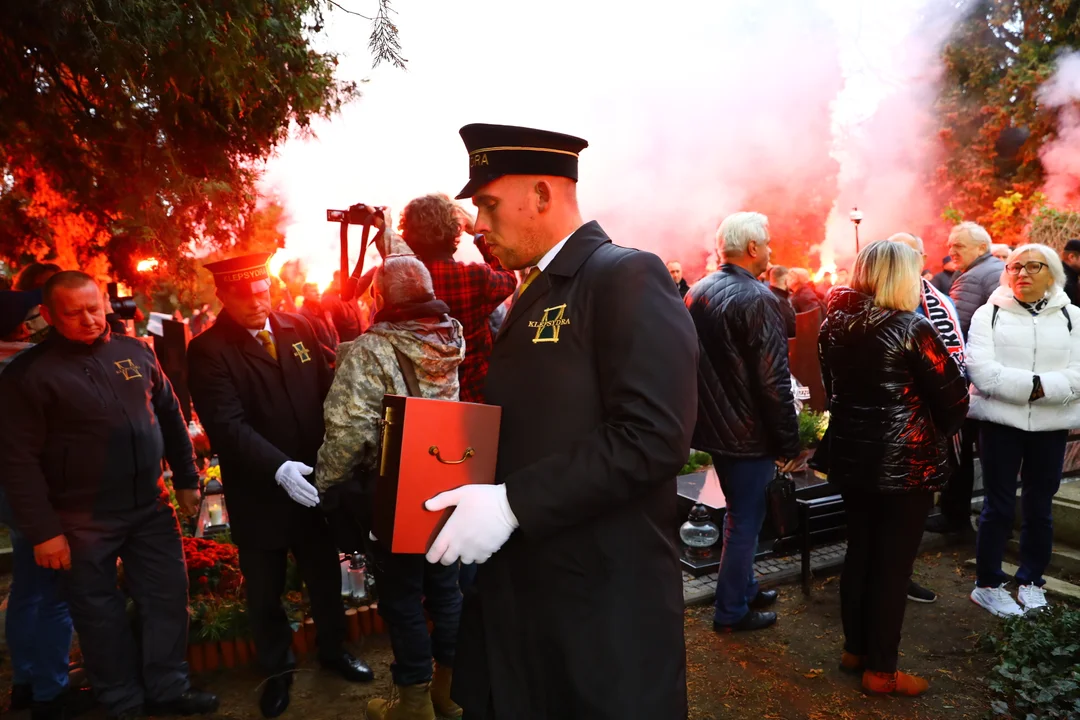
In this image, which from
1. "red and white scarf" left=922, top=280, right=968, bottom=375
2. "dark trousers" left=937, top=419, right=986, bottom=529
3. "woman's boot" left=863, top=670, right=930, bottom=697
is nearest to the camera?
"woman's boot" left=863, top=670, right=930, bottom=697

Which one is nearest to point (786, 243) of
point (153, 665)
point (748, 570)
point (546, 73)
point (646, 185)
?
point (646, 185)

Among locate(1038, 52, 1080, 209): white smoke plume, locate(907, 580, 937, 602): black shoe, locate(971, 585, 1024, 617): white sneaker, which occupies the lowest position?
locate(907, 580, 937, 602): black shoe

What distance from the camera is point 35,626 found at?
3.90m

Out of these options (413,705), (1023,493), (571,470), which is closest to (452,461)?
(571,470)

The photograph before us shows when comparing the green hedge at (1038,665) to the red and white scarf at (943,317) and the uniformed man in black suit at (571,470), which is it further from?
the uniformed man in black suit at (571,470)

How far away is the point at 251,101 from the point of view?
14.1 ft

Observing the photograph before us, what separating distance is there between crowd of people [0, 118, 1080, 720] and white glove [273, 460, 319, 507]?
0.01 m

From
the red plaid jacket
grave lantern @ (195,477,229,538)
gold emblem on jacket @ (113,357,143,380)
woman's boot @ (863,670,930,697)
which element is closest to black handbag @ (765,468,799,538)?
woman's boot @ (863,670,930,697)

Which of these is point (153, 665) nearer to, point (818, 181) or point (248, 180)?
point (248, 180)

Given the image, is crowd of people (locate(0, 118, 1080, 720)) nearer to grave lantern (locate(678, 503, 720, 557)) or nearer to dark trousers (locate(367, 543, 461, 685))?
dark trousers (locate(367, 543, 461, 685))

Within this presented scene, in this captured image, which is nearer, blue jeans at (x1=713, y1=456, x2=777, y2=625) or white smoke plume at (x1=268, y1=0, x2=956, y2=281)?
blue jeans at (x1=713, y1=456, x2=777, y2=625)

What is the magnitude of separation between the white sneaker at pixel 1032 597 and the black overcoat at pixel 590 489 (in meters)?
3.90

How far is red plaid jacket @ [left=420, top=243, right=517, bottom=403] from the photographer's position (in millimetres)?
4023

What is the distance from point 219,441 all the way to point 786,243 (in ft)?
88.9
